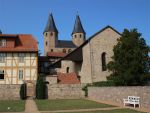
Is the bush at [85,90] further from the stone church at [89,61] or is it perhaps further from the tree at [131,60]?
the stone church at [89,61]

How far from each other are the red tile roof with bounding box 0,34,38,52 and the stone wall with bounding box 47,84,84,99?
318 inches

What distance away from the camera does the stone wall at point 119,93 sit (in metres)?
22.4

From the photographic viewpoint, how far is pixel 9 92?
3725cm

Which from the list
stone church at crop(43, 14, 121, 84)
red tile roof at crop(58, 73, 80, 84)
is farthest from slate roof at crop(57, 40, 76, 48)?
red tile roof at crop(58, 73, 80, 84)

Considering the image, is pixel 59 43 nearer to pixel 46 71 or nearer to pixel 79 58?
pixel 46 71

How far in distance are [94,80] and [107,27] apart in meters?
8.59

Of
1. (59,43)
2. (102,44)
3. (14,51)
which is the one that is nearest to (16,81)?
(14,51)

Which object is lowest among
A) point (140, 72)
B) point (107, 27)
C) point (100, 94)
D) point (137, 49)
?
point (100, 94)

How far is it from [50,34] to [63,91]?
55.9 metres

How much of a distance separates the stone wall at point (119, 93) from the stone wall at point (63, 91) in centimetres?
199

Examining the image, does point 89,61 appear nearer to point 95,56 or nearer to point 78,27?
point 95,56

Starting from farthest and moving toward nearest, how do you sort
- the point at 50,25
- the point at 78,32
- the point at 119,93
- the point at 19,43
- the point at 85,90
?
1. the point at 78,32
2. the point at 50,25
3. the point at 19,43
4. the point at 85,90
5. the point at 119,93

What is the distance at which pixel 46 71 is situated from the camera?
176 ft

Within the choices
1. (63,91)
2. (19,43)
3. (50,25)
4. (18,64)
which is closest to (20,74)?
(18,64)
